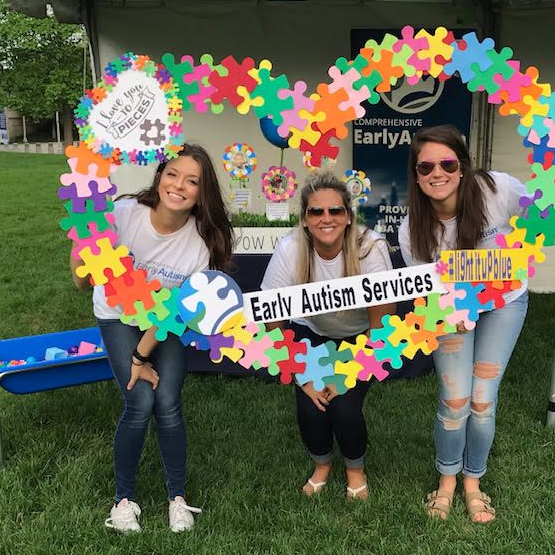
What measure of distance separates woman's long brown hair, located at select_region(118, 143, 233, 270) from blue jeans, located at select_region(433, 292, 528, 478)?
2.89ft

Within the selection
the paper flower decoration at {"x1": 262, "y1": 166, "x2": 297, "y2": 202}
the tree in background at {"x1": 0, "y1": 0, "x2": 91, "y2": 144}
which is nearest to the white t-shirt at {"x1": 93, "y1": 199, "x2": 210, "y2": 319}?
the paper flower decoration at {"x1": 262, "y1": 166, "x2": 297, "y2": 202}

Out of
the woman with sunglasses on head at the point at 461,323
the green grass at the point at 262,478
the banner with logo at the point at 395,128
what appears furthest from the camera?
the banner with logo at the point at 395,128

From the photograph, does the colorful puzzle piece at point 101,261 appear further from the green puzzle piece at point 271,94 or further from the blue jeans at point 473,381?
the blue jeans at point 473,381

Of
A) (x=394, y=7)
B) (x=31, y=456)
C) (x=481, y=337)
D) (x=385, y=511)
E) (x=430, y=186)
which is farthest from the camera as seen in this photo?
(x=394, y=7)

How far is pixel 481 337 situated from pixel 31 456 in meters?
2.09

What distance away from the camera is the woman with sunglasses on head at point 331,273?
226 cm

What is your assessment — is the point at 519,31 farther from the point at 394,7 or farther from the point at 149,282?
the point at 149,282

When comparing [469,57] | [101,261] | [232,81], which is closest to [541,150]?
[469,57]

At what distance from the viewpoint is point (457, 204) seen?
7.13 feet

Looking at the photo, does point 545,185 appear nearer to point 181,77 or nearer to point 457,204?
point 457,204

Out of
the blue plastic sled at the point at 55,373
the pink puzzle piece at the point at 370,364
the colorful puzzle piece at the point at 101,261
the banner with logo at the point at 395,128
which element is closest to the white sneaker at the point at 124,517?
the blue plastic sled at the point at 55,373

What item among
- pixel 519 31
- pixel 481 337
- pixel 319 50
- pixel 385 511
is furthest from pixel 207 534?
pixel 519 31

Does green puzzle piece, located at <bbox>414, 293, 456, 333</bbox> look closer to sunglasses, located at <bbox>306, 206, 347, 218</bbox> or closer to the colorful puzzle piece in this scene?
sunglasses, located at <bbox>306, 206, 347, 218</bbox>

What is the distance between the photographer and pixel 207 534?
95.3 inches
